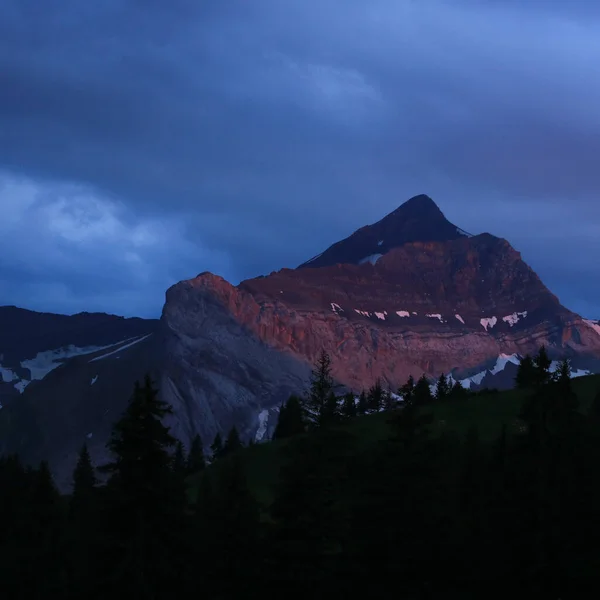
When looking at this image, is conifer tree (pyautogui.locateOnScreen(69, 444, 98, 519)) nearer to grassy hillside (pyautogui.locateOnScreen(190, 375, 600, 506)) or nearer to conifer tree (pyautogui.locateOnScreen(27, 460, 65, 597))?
conifer tree (pyautogui.locateOnScreen(27, 460, 65, 597))

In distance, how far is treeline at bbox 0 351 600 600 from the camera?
1011 inches

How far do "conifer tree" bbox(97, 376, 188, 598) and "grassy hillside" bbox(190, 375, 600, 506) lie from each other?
48.0 m

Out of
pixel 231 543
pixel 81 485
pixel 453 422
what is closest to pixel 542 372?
pixel 231 543

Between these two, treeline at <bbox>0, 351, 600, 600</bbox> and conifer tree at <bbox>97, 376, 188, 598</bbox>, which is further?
treeline at <bbox>0, 351, 600, 600</bbox>

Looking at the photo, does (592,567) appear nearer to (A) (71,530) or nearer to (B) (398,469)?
(B) (398,469)

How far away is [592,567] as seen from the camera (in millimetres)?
26172

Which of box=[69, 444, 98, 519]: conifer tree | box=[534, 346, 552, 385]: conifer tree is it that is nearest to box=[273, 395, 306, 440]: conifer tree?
box=[69, 444, 98, 519]: conifer tree

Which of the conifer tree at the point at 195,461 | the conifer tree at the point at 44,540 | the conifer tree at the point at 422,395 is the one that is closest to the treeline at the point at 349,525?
the conifer tree at the point at 44,540

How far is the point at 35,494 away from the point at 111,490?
71.7 feet

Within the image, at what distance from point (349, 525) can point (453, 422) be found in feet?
183

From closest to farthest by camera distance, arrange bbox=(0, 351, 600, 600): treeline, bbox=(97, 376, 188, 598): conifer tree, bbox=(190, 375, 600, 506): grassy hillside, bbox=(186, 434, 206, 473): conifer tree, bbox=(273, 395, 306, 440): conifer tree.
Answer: bbox=(97, 376, 188, 598): conifer tree → bbox=(0, 351, 600, 600): treeline → bbox=(190, 375, 600, 506): grassy hillside → bbox=(273, 395, 306, 440): conifer tree → bbox=(186, 434, 206, 473): conifer tree

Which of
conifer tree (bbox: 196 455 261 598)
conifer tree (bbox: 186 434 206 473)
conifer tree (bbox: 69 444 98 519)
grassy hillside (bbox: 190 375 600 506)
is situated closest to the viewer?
conifer tree (bbox: 196 455 261 598)

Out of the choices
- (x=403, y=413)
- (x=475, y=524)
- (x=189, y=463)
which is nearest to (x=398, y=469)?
(x=403, y=413)

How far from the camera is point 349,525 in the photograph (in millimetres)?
28766
